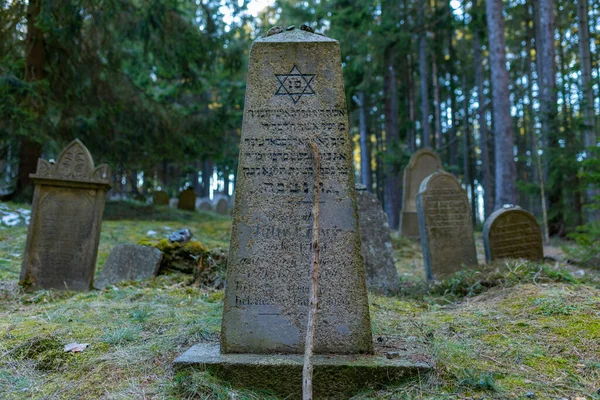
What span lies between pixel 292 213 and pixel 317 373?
102 centimetres

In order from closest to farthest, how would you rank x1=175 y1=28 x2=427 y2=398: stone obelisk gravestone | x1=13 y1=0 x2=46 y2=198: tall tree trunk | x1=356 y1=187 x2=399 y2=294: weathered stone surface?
x1=175 y1=28 x2=427 y2=398: stone obelisk gravestone < x1=356 y1=187 x2=399 y2=294: weathered stone surface < x1=13 y1=0 x2=46 y2=198: tall tree trunk

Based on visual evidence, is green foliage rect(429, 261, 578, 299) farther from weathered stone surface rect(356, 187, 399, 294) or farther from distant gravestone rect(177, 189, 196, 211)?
distant gravestone rect(177, 189, 196, 211)

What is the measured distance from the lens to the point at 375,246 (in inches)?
299

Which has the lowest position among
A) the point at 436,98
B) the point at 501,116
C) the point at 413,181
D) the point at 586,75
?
the point at 413,181

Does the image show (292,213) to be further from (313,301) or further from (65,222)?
(65,222)

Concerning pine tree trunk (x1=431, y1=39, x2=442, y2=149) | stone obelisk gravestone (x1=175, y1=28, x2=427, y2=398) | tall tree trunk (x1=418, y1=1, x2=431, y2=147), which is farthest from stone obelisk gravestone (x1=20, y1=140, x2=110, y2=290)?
pine tree trunk (x1=431, y1=39, x2=442, y2=149)

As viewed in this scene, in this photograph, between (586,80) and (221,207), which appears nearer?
(586,80)

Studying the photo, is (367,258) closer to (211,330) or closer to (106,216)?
(211,330)

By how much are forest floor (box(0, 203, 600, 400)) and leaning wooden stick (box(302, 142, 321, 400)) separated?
507mm

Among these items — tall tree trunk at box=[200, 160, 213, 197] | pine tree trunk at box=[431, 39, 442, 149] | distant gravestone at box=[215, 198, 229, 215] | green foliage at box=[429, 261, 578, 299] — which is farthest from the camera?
tall tree trunk at box=[200, 160, 213, 197]

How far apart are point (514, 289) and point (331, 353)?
10.7 ft

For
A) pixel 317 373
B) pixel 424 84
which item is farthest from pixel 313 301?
pixel 424 84

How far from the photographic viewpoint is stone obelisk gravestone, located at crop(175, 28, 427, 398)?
3.13m

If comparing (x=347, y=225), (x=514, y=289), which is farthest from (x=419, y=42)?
(x=347, y=225)
